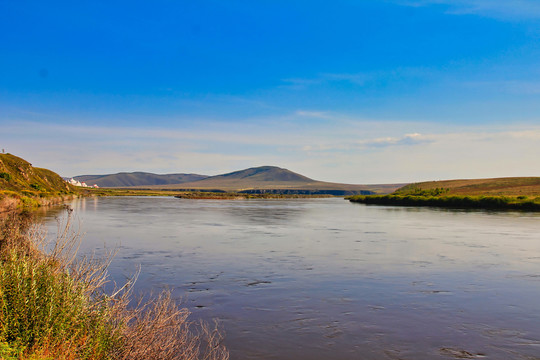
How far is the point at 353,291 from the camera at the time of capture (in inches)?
603

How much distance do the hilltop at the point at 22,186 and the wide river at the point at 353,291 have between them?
91.6 ft

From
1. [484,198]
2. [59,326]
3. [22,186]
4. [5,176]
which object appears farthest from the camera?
[484,198]

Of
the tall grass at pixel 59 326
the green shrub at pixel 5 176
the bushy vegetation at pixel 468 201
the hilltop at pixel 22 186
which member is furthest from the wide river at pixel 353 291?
the green shrub at pixel 5 176

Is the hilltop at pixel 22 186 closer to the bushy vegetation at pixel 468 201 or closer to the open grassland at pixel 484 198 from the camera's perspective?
the bushy vegetation at pixel 468 201

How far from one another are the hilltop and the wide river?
91.6 ft

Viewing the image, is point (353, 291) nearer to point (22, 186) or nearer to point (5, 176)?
point (5, 176)

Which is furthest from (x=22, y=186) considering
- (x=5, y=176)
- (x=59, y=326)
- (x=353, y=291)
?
(x=59, y=326)

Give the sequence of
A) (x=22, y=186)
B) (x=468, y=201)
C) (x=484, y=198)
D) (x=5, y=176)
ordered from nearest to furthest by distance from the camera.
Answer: (x=5, y=176) → (x=22, y=186) → (x=484, y=198) → (x=468, y=201)

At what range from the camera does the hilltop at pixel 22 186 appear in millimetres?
49906

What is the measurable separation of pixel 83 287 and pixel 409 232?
31.4 meters

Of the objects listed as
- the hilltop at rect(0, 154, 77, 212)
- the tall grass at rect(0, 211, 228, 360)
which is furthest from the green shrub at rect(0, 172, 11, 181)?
the tall grass at rect(0, 211, 228, 360)

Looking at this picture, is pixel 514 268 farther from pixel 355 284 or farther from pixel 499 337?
pixel 499 337

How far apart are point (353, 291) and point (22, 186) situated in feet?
260

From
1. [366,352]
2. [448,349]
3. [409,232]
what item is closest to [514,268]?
[448,349]
